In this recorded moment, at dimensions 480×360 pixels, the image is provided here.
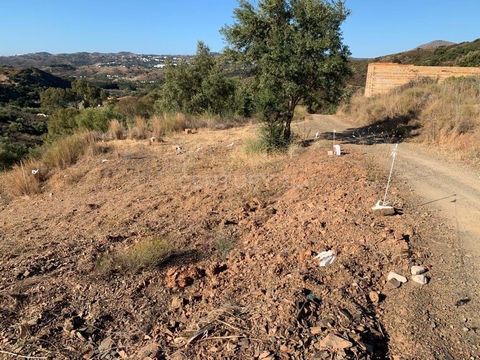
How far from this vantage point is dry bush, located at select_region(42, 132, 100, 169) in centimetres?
1176

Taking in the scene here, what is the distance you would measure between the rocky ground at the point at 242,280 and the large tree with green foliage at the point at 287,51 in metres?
3.41

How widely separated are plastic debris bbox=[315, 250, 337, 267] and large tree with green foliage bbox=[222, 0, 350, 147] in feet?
21.2

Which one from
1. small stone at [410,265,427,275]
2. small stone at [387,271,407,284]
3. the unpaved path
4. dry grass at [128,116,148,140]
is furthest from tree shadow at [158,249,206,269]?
dry grass at [128,116,148,140]

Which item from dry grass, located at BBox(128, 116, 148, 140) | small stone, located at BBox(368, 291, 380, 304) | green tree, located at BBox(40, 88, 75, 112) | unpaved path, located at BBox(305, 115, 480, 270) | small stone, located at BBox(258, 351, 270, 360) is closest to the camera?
small stone, located at BBox(258, 351, 270, 360)

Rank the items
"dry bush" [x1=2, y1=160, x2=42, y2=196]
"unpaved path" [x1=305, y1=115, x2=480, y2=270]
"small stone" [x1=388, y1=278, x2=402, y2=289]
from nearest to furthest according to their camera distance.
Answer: "small stone" [x1=388, y1=278, x2=402, y2=289]
"unpaved path" [x1=305, y1=115, x2=480, y2=270]
"dry bush" [x1=2, y1=160, x2=42, y2=196]

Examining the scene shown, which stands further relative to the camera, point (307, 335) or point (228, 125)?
point (228, 125)

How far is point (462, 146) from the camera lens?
9586mm

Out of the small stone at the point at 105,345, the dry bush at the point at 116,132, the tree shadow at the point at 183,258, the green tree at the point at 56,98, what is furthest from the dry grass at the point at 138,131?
the green tree at the point at 56,98

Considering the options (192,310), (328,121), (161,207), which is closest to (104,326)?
(192,310)

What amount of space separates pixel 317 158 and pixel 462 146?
3.40 metres

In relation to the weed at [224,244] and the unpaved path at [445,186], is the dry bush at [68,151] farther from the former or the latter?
the unpaved path at [445,186]

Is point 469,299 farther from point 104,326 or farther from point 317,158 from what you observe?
point 317,158

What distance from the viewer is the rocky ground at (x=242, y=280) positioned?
3.26 metres

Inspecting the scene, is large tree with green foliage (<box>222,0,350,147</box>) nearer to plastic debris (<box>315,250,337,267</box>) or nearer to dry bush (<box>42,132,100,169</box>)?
dry bush (<box>42,132,100,169</box>)
